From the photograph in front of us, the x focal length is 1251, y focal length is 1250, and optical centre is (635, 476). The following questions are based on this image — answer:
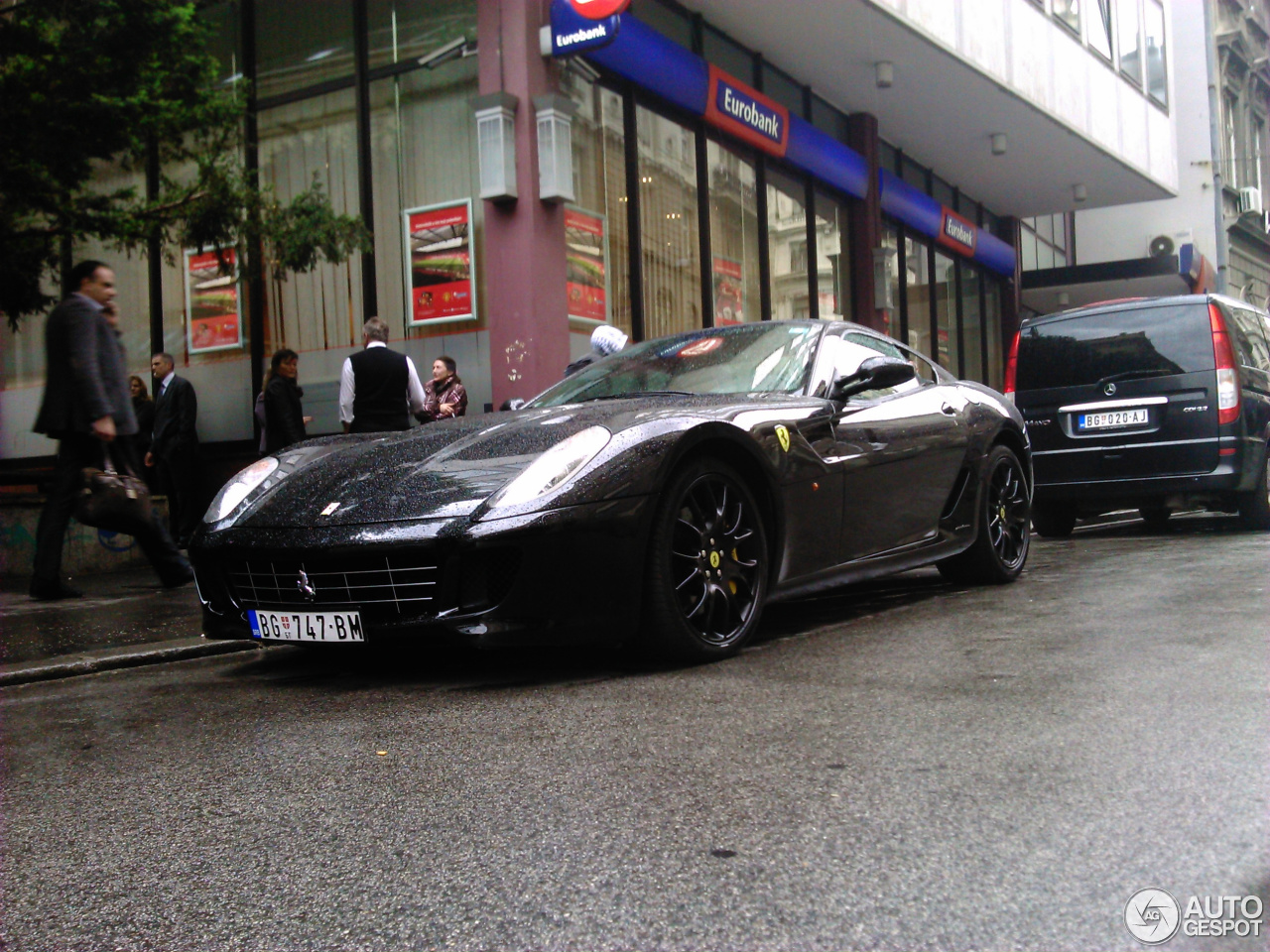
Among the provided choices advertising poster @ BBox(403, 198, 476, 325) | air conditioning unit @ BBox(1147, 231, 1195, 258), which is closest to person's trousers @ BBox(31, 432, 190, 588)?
advertising poster @ BBox(403, 198, 476, 325)

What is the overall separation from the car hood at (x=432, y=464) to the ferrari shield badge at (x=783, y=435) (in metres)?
0.12

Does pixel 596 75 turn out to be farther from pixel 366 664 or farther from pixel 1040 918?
pixel 1040 918

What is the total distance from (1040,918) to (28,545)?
29.1 ft

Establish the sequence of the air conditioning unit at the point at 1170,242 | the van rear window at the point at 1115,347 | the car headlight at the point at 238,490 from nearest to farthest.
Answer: the car headlight at the point at 238,490, the van rear window at the point at 1115,347, the air conditioning unit at the point at 1170,242

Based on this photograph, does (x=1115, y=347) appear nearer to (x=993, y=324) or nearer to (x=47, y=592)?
(x=47, y=592)

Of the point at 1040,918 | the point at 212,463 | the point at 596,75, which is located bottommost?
the point at 1040,918

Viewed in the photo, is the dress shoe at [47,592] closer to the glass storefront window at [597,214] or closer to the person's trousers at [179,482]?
the person's trousers at [179,482]

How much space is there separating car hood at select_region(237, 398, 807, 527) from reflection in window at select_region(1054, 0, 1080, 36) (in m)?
17.4

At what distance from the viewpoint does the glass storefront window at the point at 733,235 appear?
14719 mm

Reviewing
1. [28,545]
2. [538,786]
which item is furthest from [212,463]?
[538,786]

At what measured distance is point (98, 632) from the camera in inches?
226

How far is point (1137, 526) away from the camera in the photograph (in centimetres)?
1026

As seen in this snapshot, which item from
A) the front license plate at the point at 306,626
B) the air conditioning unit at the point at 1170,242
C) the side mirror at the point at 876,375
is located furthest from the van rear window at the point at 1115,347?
the air conditioning unit at the point at 1170,242

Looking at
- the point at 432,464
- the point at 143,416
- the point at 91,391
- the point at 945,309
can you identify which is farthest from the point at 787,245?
the point at 432,464
